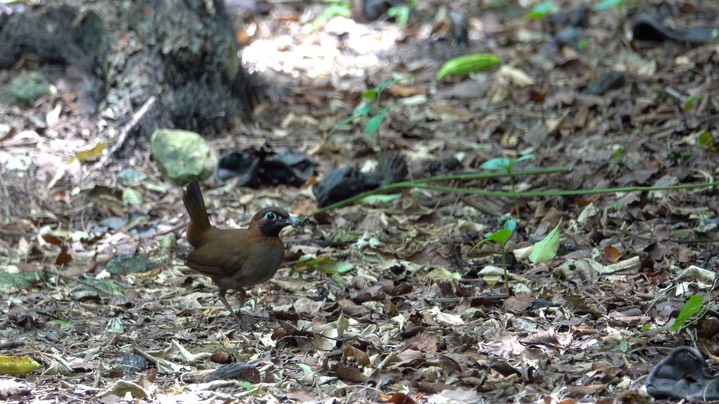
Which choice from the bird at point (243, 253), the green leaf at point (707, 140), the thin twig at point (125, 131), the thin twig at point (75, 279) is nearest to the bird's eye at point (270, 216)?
the bird at point (243, 253)

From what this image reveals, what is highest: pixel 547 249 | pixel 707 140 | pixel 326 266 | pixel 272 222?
pixel 272 222

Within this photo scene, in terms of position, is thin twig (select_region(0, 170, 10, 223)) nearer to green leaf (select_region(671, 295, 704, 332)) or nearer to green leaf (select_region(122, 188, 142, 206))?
green leaf (select_region(122, 188, 142, 206))

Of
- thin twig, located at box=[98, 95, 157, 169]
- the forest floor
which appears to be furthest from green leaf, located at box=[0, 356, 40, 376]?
thin twig, located at box=[98, 95, 157, 169]

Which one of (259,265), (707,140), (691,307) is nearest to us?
(691,307)

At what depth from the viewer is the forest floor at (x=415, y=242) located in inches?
142

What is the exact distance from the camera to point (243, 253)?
438 centimetres

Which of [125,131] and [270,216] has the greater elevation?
[270,216]

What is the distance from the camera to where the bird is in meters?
4.36

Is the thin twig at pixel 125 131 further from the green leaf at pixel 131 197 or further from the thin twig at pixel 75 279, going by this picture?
the thin twig at pixel 75 279

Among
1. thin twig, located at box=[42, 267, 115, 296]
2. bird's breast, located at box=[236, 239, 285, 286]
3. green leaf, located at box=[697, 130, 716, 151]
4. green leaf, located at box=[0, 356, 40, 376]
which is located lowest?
green leaf, located at box=[697, 130, 716, 151]

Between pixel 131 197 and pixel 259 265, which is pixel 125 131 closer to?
pixel 131 197

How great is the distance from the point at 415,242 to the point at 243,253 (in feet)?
3.86

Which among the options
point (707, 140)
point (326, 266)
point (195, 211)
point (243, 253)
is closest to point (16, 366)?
point (243, 253)

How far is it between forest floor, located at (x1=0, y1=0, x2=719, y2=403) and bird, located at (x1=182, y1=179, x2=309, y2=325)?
184 millimetres
